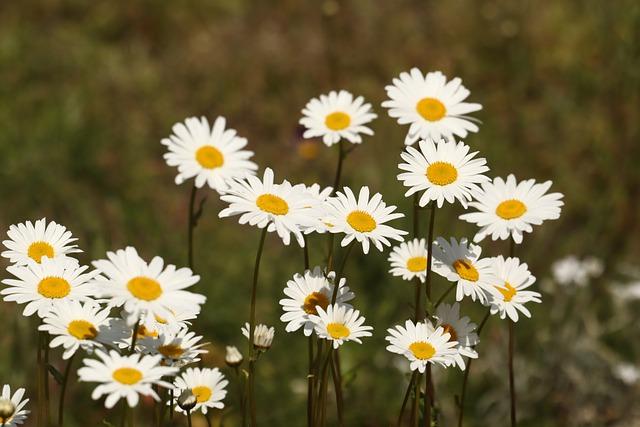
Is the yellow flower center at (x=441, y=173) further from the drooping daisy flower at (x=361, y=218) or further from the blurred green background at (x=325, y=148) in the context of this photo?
the blurred green background at (x=325, y=148)

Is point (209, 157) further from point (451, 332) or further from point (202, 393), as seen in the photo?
point (451, 332)

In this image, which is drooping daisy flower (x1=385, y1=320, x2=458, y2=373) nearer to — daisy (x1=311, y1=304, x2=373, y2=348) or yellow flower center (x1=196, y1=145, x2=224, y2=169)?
daisy (x1=311, y1=304, x2=373, y2=348)

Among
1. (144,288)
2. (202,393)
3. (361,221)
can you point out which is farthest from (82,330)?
(361,221)

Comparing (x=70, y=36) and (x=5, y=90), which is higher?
(x=70, y=36)

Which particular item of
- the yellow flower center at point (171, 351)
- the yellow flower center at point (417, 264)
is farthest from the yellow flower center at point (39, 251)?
the yellow flower center at point (417, 264)

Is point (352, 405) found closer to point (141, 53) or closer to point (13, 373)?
point (13, 373)

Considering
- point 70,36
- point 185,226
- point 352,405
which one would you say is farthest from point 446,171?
point 70,36

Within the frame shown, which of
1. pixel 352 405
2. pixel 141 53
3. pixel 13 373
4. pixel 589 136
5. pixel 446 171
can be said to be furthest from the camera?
pixel 141 53
